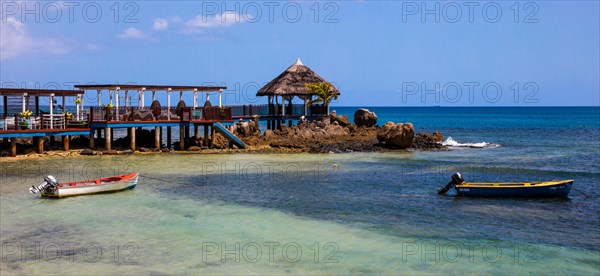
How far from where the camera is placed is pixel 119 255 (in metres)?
15.6

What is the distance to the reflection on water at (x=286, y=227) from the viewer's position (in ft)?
49.6

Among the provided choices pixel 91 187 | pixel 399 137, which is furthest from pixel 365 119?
pixel 91 187

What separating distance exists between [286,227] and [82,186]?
887 centimetres

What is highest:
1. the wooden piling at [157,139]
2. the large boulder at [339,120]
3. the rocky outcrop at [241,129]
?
the large boulder at [339,120]

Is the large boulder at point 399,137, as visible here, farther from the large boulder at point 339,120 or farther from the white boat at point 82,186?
the white boat at point 82,186

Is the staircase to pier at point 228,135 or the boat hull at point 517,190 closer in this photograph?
the boat hull at point 517,190

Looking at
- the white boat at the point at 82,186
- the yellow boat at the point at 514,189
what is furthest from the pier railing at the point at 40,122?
the yellow boat at the point at 514,189

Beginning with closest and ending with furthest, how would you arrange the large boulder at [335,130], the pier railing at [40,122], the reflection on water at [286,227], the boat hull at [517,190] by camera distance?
the reflection on water at [286,227] → the boat hull at [517,190] → the pier railing at [40,122] → the large boulder at [335,130]

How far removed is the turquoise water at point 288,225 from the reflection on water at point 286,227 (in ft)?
0.16

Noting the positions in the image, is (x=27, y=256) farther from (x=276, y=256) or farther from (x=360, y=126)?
(x=360, y=126)

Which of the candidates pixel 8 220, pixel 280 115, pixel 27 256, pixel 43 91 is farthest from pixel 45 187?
pixel 280 115

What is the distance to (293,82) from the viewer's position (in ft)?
170

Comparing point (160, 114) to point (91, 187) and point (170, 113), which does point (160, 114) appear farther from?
point (91, 187)

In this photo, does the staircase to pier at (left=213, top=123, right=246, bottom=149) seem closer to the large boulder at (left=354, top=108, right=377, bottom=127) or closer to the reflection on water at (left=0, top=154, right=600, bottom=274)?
the reflection on water at (left=0, top=154, right=600, bottom=274)
